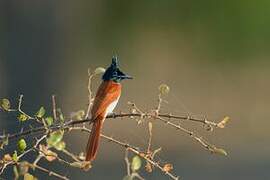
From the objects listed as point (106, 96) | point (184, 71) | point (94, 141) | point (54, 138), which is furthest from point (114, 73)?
point (184, 71)

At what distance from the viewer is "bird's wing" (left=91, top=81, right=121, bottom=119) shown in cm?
306

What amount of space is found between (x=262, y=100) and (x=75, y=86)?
231 cm

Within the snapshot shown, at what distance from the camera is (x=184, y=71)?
966 cm

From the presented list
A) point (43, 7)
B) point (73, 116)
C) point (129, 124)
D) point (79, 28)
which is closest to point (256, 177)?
point (129, 124)

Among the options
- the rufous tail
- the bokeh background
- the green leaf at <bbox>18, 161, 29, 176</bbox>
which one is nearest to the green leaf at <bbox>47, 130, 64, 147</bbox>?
the green leaf at <bbox>18, 161, 29, 176</bbox>

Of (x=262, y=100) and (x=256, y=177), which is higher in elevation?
(x=262, y=100)

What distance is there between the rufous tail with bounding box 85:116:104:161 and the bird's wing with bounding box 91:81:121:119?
4 cm

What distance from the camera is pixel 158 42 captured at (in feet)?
30.2

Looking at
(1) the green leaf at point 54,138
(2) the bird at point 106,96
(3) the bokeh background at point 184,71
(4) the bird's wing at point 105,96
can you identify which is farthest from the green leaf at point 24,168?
(3) the bokeh background at point 184,71

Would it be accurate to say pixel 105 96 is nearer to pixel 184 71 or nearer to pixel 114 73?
pixel 114 73

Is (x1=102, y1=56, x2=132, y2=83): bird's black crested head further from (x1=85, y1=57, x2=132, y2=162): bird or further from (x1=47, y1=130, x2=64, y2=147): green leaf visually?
(x1=47, y1=130, x2=64, y2=147): green leaf

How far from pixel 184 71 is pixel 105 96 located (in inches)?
Answer: 256

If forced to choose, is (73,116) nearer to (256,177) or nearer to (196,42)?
(256,177)

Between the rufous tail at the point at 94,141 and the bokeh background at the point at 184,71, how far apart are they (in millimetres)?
3485
